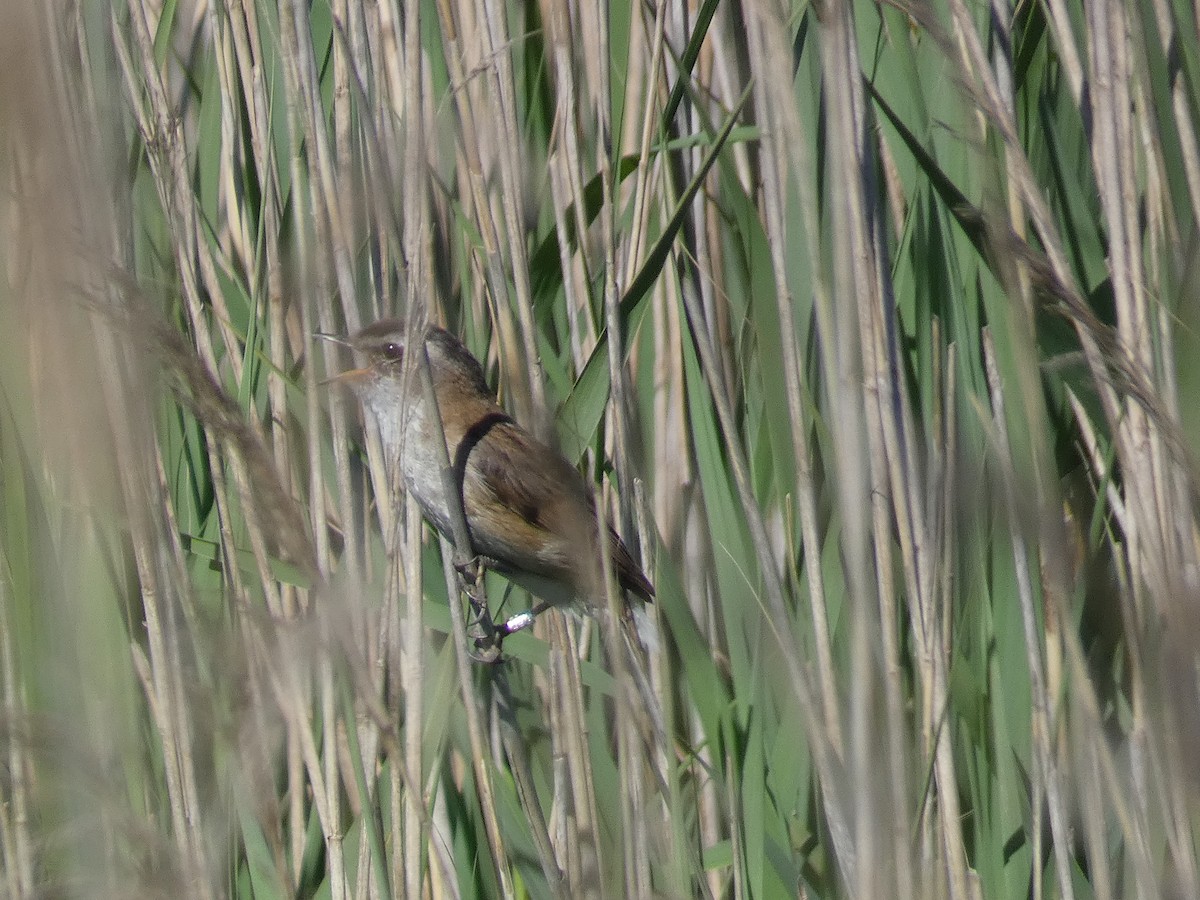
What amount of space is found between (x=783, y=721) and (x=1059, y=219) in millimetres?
964

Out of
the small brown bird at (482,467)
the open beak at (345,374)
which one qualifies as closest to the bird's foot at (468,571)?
the small brown bird at (482,467)

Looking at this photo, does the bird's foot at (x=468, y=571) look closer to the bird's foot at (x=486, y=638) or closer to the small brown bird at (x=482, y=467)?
the bird's foot at (x=486, y=638)

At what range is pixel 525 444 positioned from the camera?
2.92 m

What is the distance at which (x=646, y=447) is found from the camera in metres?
2.48

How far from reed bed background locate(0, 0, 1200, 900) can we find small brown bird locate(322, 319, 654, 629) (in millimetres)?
99

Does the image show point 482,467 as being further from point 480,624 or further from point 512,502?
point 480,624

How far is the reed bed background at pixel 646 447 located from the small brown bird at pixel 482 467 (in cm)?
10

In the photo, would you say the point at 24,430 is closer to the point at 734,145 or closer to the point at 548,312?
the point at 548,312

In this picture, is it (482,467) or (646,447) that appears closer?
(646,447)

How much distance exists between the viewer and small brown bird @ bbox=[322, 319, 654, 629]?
2.53m

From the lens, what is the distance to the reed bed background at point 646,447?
148 centimetres

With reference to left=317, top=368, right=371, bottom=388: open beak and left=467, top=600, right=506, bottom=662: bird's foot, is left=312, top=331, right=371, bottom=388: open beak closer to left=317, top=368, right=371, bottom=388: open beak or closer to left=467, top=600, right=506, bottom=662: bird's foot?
left=317, top=368, right=371, bottom=388: open beak

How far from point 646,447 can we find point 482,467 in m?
0.62

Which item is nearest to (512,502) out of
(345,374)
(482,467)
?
(482,467)
